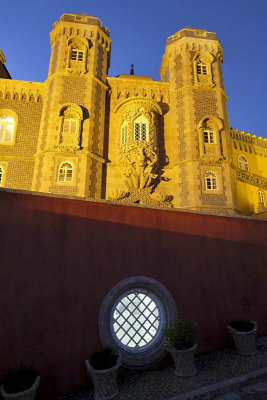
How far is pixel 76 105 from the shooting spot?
51.5 ft

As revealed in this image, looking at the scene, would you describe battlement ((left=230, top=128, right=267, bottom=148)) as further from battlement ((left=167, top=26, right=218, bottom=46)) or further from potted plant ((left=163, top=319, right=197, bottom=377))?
potted plant ((left=163, top=319, right=197, bottom=377))

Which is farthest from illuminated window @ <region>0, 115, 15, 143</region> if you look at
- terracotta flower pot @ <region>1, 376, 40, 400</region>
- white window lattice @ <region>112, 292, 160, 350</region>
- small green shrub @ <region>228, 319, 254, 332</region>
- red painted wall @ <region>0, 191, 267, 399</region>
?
small green shrub @ <region>228, 319, 254, 332</region>

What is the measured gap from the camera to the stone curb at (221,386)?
434 centimetres

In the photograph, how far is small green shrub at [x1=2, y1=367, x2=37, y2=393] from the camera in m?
4.11

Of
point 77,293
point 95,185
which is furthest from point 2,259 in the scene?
point 95,185

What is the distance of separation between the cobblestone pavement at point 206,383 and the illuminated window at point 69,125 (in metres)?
13.8

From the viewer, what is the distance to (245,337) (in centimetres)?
611

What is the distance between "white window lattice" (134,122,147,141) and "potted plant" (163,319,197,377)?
41.0 feet

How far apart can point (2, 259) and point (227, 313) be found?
235 inches

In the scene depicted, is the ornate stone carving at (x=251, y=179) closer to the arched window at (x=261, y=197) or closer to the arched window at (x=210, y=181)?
the arched window at (x=261, y=197)

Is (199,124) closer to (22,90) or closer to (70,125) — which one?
(70,125)

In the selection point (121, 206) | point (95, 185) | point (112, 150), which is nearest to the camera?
point (121, 206)

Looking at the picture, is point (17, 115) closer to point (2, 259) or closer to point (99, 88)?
point (99, 88)

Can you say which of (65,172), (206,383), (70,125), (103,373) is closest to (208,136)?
(70,125)
